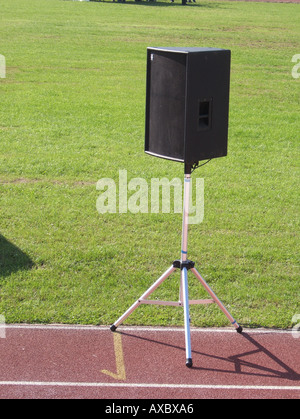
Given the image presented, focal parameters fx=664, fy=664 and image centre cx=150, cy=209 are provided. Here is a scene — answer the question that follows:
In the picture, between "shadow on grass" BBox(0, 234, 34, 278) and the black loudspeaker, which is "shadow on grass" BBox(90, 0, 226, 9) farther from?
the black loudspeaker

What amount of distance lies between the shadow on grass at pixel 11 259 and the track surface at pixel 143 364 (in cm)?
132

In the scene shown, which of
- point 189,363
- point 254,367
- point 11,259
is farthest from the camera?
point 11,259

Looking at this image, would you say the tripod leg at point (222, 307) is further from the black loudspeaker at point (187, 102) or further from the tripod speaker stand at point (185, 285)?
the black loudspeaker at point (187, 102)

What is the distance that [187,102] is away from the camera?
215 inches

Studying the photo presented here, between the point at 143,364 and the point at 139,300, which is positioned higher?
the point at 139,300

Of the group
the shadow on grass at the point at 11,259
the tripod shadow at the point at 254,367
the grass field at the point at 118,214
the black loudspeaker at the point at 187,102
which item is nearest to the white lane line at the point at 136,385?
the tripod shadow at the point at 254,367

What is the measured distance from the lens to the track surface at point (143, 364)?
5.47 m

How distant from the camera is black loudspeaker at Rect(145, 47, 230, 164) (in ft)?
17.9

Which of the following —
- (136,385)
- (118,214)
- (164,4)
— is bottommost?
(136,385)

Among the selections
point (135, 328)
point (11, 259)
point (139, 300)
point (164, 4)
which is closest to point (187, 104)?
point (139, 300)

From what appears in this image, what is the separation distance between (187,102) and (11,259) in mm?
3533

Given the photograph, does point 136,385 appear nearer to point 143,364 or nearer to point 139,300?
point 143,364
